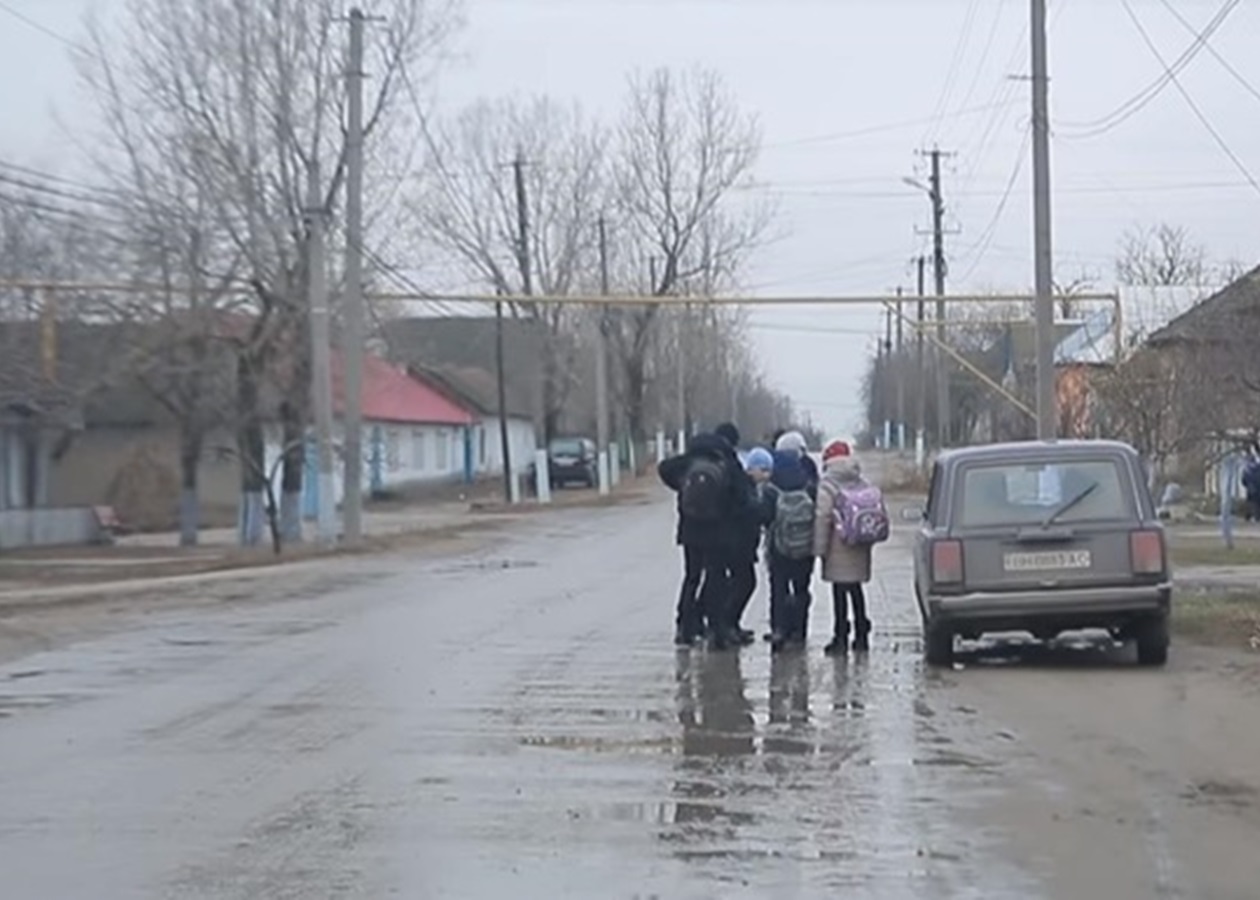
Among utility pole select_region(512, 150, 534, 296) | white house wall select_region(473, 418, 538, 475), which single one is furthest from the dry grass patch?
white house wall select_region(473, 418, 538, 475)

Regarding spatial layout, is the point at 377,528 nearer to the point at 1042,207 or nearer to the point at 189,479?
the point at 189,479

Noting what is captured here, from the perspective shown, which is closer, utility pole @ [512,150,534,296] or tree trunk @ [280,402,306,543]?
tree trunk @ [280,402,306,543]

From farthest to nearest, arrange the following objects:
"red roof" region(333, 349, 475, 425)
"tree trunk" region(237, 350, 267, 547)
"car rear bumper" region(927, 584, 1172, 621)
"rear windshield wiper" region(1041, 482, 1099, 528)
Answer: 1. "red roof" region(333, 349, 475, 425)
2. "tree trunk" region(237, 350, 267, 547)
3. "rear windshield wiper" region(1041, 482, 1099, 528)
4. "car rear bumper" region(927, 584, 1172, 621)

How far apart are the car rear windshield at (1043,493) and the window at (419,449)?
6365 cm

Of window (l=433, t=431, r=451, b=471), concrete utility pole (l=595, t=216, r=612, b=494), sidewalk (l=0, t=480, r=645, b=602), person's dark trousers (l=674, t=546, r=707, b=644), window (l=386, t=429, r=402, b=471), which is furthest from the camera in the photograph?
window (l=433, t=431, r=451, b=471)

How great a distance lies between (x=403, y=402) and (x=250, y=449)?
37888 mm

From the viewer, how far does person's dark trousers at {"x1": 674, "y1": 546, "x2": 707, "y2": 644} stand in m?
18.6

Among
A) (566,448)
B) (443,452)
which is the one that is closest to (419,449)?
(443,452)

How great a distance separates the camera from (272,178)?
4228cm

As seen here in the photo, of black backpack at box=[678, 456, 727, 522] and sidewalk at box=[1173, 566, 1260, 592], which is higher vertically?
black backpack at box=[678, 456, 727, 522]

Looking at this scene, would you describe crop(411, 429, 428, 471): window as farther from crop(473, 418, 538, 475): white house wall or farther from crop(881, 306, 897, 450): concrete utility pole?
crop(881, 306, 897, 450): concrete utility pole

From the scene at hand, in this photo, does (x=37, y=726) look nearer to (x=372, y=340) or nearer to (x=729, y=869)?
(x=729, y=869)

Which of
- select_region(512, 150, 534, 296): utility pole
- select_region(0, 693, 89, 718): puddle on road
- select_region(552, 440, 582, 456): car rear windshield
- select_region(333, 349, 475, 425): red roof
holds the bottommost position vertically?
select_region(0, 693, 89, 718): puddle on road

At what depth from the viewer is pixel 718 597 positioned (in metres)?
18.6
